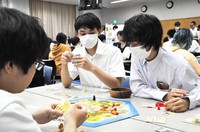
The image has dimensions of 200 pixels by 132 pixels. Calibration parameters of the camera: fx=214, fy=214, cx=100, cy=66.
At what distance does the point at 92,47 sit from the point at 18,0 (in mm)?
8030

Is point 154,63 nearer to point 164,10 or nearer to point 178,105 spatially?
point 178,105

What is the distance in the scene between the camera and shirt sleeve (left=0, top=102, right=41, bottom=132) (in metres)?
0.59

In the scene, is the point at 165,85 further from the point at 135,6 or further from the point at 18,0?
the point at 135,6

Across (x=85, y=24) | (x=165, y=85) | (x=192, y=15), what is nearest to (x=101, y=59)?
(x=85, y=24)

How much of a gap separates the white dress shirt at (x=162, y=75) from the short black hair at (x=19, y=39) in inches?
39.8

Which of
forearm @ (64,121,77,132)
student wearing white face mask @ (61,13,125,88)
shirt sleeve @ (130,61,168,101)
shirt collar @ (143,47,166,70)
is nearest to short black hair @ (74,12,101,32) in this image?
student wearing white face mask @ (61,13,125,88)

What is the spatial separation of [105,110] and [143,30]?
2.19 ft

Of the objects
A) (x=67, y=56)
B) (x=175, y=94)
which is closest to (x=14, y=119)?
(x=175, y=94)

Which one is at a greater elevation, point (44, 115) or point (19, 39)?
point (19, 39)

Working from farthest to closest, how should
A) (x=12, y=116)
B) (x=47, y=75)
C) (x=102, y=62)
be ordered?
(x=47, y=75), (x=102, y=62), (x=12, y=116)

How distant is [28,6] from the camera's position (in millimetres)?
9430

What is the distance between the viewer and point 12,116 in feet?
1.96

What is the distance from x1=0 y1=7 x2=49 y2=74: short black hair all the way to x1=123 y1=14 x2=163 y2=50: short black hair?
0.94 meters

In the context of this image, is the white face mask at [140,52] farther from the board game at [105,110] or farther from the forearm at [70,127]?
the forearm at [70,127]
